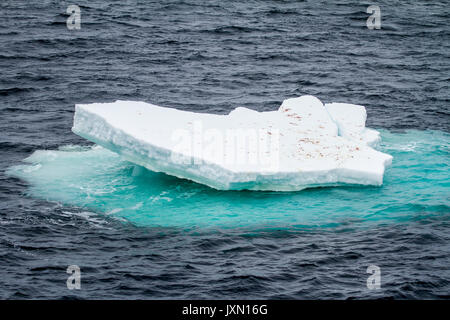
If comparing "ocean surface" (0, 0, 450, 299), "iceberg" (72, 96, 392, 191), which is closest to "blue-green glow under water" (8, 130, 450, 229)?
"ocean surface" (0, 0, 450, 299)

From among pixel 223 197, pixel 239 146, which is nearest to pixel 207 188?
pixel 223 197

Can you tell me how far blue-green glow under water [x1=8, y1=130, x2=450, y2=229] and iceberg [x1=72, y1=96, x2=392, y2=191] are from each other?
52 centimetres

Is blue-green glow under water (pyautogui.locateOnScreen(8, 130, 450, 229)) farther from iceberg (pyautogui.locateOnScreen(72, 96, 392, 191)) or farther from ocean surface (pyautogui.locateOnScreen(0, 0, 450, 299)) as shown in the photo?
iceberg (pyautogui.locateOnScreen(72, 96, 392, 191))

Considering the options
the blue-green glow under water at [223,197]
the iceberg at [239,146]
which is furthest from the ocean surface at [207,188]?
the iceberg at [239,146]

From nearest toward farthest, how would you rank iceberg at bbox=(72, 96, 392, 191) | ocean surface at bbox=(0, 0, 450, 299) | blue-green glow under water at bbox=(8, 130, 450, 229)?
ocean surface at bbox=(0, 0, 450, 299) < blue-green glow under water at bbox=(8, 130, 450, 229) < iceberg at bbox=(72, 96, 392, 191)

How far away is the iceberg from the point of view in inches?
766

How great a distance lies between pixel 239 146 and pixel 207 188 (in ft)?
5.11

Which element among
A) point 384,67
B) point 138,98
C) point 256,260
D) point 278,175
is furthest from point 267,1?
point 256,260

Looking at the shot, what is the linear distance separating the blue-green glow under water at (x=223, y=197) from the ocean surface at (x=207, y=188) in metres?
0.06

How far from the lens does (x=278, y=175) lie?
19.5 metres

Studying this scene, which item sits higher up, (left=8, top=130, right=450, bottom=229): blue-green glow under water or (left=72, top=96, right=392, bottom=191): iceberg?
(left=72, top=96, right=392, bottom=191): iceberg

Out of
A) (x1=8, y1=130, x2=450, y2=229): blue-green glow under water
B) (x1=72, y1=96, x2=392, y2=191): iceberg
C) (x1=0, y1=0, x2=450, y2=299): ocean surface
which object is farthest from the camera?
(x1=72, y1=96, x2=392, y2=191): iceberg

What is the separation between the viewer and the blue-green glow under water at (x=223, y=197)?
18.5 metres
